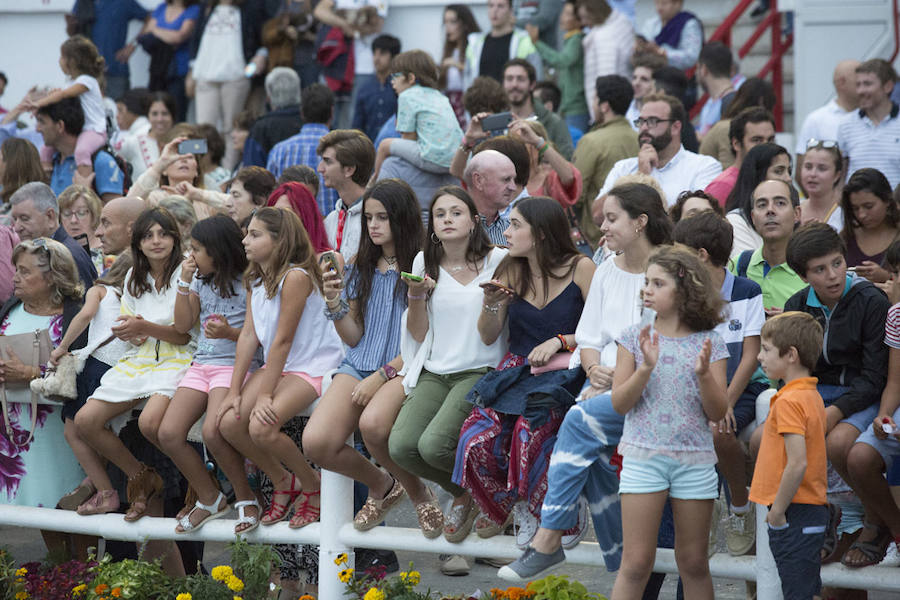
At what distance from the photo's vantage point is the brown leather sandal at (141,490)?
5.42 meters

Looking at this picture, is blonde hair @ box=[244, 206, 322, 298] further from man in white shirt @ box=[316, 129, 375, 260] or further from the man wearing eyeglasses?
the man wearing eyeglasses

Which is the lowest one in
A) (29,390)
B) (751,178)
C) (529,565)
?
(529,565)

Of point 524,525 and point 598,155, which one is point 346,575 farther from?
point 598,155

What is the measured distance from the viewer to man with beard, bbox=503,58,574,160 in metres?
8.28

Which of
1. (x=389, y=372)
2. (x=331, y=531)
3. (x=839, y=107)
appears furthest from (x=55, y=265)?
(x=839, y=107)

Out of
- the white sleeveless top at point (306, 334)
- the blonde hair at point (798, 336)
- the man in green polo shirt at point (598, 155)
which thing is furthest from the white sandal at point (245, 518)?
the man in green polo shirt at point (598, 155)

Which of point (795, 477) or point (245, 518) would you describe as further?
point (245, 518)

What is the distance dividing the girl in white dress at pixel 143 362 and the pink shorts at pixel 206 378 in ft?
0.41

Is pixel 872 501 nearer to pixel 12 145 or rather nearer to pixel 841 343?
pixel 841 343

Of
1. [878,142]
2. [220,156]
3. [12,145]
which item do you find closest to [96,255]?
[12,145]

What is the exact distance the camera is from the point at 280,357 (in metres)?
5.13

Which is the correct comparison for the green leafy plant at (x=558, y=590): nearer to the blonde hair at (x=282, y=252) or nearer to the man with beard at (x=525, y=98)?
the blonde hair at (x=282, y=252)

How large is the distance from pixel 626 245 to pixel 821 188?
207cm

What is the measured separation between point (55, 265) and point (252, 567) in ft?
6.51
